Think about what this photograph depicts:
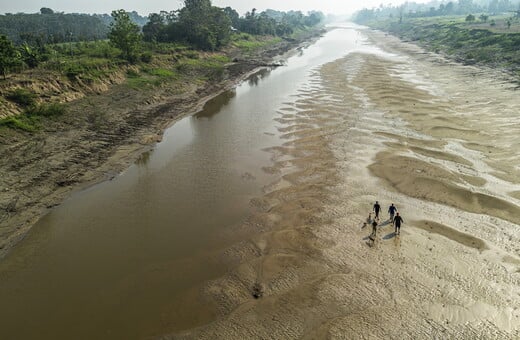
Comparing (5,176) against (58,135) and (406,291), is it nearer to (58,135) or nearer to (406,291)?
(58,135)

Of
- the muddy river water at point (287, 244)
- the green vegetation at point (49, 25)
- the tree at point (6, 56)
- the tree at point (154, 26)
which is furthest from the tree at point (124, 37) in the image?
the green vegetation at point (49, 25)

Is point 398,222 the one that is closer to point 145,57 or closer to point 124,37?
point 124,37

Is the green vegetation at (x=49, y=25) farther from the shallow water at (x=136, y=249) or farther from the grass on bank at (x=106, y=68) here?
the shallow water at (x=136, y=249)

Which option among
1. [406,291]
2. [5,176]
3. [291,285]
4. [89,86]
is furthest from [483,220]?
[89,86]

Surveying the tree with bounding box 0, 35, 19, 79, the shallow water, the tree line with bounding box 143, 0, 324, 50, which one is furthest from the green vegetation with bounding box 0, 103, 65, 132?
the tree line with bounding box 143, 0, 324, 50

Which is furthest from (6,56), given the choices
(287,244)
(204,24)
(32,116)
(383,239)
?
(204,24)

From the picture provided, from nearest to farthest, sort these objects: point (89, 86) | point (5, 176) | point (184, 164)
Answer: point (5, 176)
point (184, 164)
point (89, 86)

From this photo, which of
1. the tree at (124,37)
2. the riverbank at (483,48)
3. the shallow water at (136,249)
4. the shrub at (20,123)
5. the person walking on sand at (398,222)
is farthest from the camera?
the riverbank at (483,48)

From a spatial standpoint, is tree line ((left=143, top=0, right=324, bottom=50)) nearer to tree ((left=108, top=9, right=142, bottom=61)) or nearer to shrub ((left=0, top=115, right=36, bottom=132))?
tree ((left=108, top=9, right=142, bottom=61))
